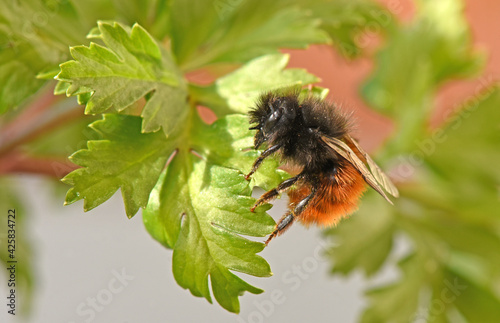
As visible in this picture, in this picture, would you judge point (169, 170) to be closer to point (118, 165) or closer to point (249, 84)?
point (118, 165)

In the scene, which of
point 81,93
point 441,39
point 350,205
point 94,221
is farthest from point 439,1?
point 94,221

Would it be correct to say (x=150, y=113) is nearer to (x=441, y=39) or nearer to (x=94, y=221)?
(x=441, y=39)

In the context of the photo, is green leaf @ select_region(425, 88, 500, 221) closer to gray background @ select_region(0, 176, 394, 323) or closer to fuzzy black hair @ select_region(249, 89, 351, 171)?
gray background @ select_region(0, 176, 394, 323)

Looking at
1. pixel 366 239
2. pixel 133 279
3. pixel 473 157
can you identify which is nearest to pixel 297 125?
pixel 366 239

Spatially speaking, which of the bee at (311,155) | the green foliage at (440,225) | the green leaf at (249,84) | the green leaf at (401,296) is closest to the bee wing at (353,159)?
the bee at (311,155)

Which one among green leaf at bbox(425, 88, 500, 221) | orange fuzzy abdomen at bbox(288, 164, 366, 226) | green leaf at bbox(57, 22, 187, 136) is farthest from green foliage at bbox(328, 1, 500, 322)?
green leaf at bbox(57, 22, 187, 136)

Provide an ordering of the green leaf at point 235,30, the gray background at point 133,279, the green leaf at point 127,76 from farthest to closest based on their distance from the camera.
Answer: the gray background at point 133,279, the green leaf at point 235,30, the green leaf at point 127,76

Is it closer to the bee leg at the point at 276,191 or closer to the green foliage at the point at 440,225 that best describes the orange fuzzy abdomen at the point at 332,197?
the bee leg at the point at 276,191
